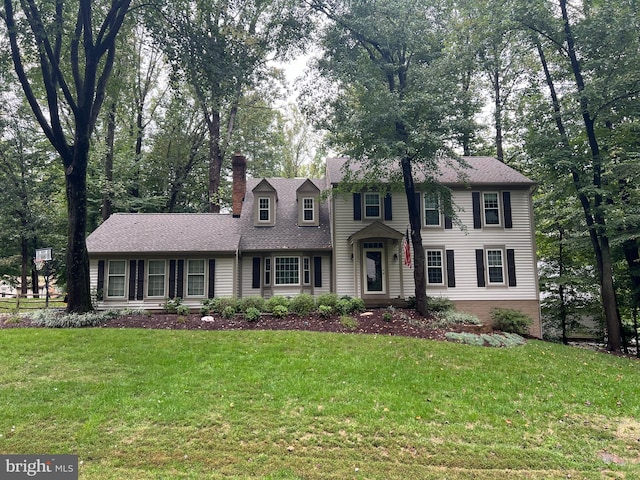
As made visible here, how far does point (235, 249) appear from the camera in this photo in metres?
14.8

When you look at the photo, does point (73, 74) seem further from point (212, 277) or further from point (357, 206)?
point (357, 206)

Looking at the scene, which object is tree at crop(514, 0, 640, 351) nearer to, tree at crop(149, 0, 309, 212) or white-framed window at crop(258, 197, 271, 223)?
tree at crop(149, 0, 309, 212)

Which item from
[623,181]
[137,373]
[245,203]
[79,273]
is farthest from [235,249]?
[623,181]

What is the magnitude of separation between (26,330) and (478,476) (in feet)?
36.3

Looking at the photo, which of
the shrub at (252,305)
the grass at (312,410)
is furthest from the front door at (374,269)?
the grass at (312,410)

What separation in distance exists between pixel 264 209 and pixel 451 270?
344 inches

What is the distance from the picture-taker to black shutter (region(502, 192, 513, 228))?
15.6m

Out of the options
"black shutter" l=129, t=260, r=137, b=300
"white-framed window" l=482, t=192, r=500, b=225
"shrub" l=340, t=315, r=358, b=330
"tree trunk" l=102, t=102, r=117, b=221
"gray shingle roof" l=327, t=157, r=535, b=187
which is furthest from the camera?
"tree trunk" l=102, t=102, r=117, b=221

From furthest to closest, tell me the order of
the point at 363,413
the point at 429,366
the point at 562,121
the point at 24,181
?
the point at 24,181 → the point at 562,121 → the point at 429,366 → the point at 363,413

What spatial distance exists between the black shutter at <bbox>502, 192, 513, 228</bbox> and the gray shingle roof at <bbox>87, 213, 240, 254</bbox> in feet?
38.1

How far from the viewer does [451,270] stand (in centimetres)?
1538

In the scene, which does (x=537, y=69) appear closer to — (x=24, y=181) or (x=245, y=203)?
(x=245, y=203)

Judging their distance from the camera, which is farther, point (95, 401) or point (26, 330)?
point (26, 330)

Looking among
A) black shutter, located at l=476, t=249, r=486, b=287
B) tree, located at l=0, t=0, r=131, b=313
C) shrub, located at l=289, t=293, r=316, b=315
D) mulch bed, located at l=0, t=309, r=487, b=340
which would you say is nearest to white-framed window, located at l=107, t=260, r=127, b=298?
Answer: tree, located at l=0, t=0, r=131, b=313
